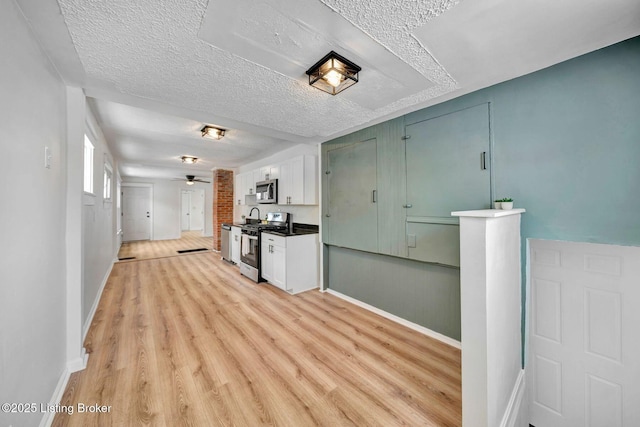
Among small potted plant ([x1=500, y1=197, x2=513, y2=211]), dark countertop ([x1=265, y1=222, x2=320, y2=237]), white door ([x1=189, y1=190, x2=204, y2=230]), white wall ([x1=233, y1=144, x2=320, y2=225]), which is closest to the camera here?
small potted plant ([x1=500, y1=197, x2=513, y2=211])

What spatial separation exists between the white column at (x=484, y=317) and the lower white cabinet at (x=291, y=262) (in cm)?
251

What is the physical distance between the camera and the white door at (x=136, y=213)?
830cm

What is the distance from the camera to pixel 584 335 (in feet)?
5.02

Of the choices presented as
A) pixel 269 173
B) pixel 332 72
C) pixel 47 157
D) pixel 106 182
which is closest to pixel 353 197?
pixel 332 72

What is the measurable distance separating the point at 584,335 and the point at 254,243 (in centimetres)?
389

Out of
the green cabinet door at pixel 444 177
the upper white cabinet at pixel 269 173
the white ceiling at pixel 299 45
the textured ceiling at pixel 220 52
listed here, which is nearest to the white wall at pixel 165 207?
the upper white cabinet at pixel 269 173

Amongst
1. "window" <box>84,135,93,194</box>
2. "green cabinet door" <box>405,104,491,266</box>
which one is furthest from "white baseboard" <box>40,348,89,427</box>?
"green cabinet door" <box>405,104,491,266</box>

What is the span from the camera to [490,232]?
3.68 ft

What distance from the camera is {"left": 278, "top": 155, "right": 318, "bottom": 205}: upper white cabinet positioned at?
3701 millimetres

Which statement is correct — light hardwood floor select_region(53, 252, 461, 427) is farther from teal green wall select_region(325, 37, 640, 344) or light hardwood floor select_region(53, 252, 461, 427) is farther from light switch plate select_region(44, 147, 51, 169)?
light switch plate select_region(44, 147, 51, 169)

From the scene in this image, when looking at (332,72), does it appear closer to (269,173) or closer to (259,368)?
(259,368)

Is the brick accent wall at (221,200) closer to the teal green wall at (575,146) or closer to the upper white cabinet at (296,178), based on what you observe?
the upper white cabinet at (296,178)

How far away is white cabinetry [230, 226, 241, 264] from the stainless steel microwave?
2.64 ft

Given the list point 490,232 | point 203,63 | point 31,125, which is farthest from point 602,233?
point 31,125
